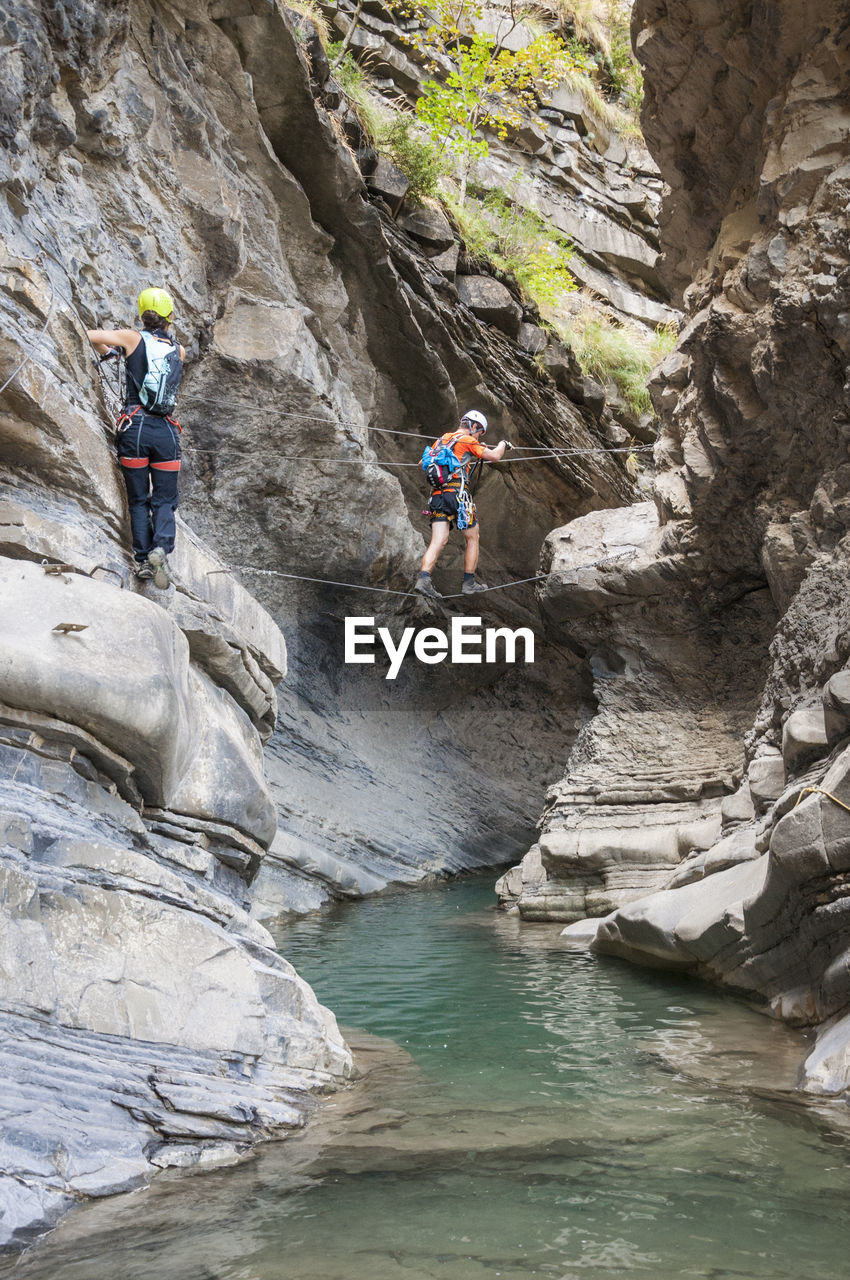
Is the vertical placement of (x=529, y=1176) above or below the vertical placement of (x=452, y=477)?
below

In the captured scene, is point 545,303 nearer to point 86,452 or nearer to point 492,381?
point 492,381

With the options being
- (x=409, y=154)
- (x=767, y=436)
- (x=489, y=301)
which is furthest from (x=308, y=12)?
(x=767, y=436)

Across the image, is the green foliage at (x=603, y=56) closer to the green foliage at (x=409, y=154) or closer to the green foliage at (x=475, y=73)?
the green foliage at (x=475, y=73)

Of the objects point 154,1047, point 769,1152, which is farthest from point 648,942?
point 154,1047

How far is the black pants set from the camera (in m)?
6.93

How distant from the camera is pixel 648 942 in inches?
336

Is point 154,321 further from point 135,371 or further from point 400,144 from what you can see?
point 400,144

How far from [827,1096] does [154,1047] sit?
340cm

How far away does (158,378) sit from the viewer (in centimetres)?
699

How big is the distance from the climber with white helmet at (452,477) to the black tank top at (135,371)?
500 cm

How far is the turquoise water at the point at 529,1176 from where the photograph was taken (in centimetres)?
308

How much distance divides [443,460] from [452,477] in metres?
0.25

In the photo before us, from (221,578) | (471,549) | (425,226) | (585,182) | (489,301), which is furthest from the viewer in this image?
(585,182)

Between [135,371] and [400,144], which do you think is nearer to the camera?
[135,371]
